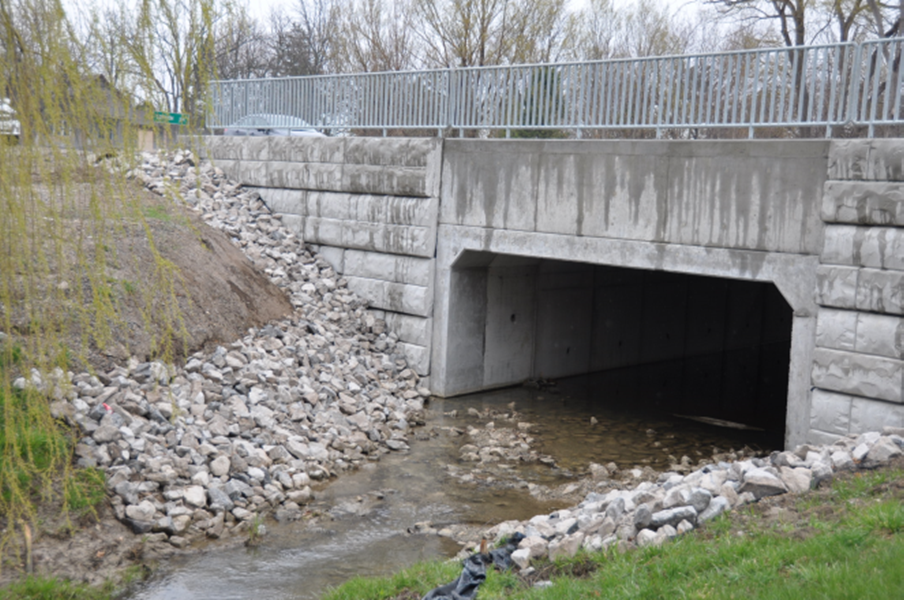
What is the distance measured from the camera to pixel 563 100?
37.1 ft

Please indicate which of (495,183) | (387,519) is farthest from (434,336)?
(387,519)

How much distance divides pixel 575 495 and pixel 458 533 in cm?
168

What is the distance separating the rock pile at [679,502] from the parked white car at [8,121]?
4.18 m

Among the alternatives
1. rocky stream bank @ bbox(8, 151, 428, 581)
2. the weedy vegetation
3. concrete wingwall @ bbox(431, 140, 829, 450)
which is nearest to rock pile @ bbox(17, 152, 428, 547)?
rocky stream bank @ bbox(8, 151, 428, 581)

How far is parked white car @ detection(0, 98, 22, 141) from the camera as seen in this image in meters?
4.41

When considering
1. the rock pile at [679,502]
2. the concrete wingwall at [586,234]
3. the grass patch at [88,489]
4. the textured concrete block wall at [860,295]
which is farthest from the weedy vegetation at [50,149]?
the textured concrete block wall at [860,295]

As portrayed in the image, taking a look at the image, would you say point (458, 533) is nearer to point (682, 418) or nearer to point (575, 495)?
Result: point (575, 495)

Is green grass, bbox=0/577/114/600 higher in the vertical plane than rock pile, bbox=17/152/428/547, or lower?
lower

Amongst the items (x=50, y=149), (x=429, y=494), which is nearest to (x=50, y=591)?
(x=50, y=149)

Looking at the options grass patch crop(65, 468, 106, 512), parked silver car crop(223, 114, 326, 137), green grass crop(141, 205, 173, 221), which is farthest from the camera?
parked silver car crop(223, 114, 326, 137)

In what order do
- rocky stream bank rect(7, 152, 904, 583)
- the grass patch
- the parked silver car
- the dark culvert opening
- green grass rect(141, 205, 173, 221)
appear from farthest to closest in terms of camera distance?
the parked silver car
the dark culvert opening
green grass rect(141, 205, 173, 221)
the grass patch
rocky stream bank rect(7, 152, 904, 583)

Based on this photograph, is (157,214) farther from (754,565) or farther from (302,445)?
(754,565)

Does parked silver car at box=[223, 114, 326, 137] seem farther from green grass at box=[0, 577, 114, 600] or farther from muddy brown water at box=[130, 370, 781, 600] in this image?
green grass at box=[0, 577, 114, 600]

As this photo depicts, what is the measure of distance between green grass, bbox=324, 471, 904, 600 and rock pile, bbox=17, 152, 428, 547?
8.26 ft
